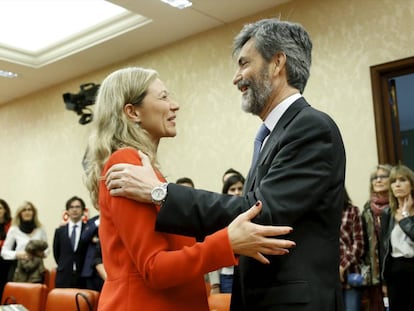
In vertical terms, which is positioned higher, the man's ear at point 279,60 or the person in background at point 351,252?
the man's ear at point 279,60

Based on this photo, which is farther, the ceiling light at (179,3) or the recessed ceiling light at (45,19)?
the recessed ceiling light at (45,19)

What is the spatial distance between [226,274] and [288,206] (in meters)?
2.93

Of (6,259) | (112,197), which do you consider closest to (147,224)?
(112,197)

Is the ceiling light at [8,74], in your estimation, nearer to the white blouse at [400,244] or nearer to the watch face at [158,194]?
the white blouse at [400,244]

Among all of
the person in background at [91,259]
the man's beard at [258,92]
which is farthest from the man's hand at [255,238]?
the person in background at [91,259]

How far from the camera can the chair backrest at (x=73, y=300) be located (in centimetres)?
252

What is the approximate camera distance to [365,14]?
4.80 m

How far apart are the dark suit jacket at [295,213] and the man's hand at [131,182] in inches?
2.2

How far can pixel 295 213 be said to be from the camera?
132cm

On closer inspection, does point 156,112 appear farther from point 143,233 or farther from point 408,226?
point 408,226

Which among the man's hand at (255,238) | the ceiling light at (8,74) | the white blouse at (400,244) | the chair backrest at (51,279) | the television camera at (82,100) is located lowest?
the chair backrest at (51,279)

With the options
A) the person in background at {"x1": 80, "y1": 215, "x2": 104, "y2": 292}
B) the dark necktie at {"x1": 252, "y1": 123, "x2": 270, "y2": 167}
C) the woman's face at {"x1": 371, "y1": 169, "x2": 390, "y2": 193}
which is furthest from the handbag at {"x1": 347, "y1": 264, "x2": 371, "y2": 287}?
the dark necktie at {"x1": 252, "y1": 123, "x2": 270, "y2": 167}

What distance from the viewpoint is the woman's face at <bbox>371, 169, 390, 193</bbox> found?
409 cm

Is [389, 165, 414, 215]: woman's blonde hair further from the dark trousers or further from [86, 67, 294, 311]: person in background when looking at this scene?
[86, 67, 294, 311]: person in background
